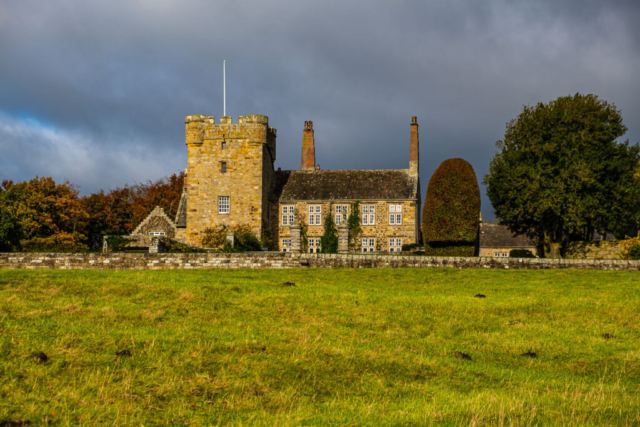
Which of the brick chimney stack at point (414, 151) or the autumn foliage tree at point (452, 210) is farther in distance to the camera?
the brick chimney stack at point (414, 151)

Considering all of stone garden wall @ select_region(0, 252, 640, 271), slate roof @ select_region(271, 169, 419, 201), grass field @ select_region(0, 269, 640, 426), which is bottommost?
grass field @ select_region(0, 269, 640, 426)

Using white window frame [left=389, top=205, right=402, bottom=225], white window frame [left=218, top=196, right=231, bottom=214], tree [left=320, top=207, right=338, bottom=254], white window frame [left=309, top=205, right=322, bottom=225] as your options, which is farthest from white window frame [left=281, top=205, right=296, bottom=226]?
white window frame [left=389, top=205, right=402, bottom=225]

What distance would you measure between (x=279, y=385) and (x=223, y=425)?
1.93 meters

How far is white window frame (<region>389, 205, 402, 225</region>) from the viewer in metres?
55.0

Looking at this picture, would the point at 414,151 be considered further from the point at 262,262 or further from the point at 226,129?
the point at 262,262

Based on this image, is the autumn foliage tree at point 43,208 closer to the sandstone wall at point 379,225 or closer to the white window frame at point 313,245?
the sandstone wall at point 379,225

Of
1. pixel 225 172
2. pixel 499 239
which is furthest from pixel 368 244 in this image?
pixel 499 239

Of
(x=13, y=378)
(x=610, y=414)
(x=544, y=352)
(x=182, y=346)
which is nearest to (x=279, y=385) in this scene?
(x=182, y=346)

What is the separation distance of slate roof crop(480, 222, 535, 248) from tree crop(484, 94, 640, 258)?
23.4 m

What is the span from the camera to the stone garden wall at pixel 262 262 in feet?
92.7

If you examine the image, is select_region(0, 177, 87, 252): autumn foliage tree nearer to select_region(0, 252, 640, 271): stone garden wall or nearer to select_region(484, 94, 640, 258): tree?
select_region(0, 252, 640, 271): stone garden wall

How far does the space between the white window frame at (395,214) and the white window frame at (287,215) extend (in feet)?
31.2

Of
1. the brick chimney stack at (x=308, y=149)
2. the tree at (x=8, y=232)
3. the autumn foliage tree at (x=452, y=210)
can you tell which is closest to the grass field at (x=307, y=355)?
the autumn foliage tree at (x=452, y=210)

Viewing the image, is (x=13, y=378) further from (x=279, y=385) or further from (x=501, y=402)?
(x=501, y=402)
